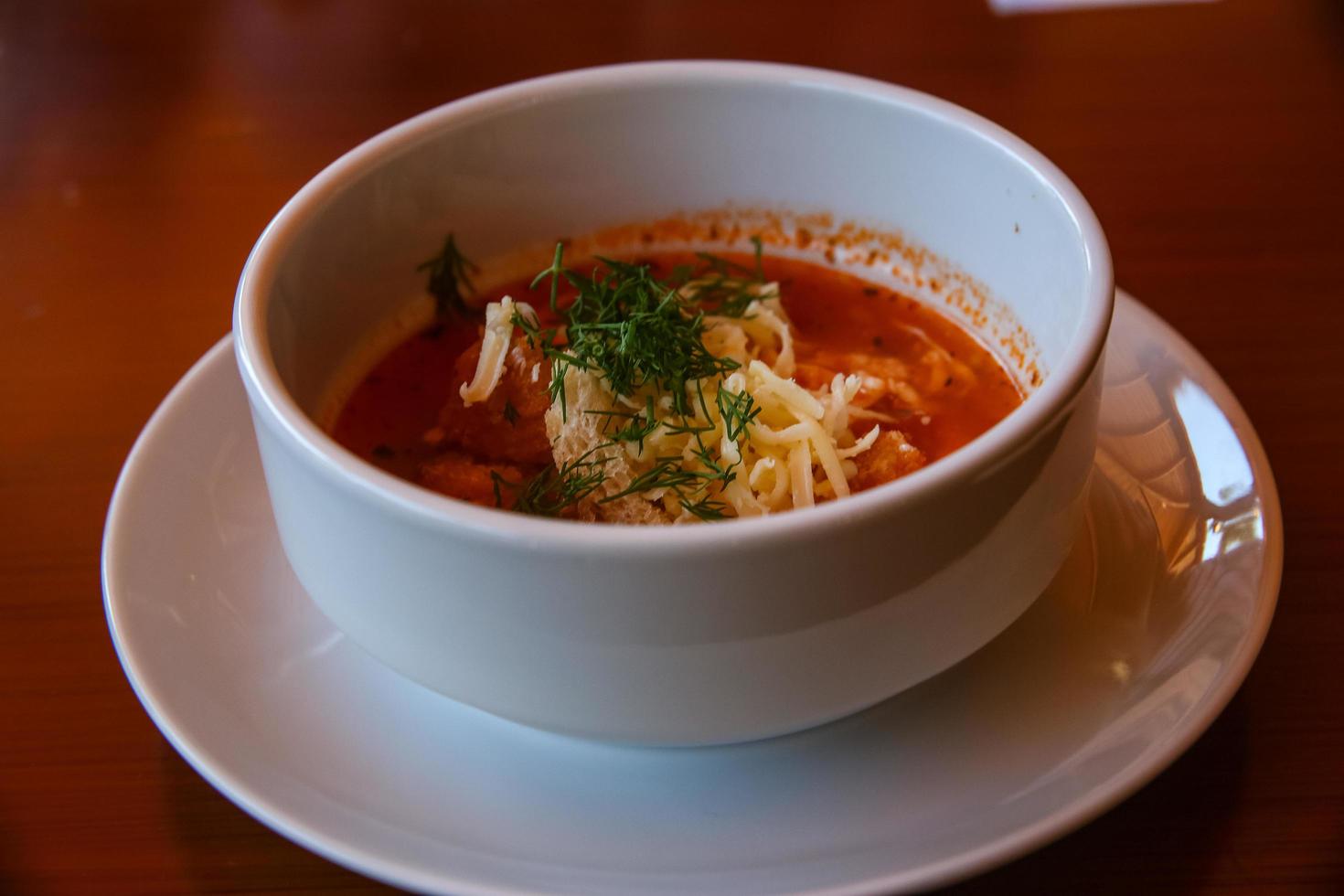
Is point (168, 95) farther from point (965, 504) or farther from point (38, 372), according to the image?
point (965, 504)

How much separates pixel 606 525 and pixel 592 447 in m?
0.27

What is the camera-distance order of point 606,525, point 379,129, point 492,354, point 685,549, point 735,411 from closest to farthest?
point 685,549, point 606,525, point 735,411, point 492,354, point 379,129

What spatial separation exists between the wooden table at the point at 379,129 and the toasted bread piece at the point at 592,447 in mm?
416

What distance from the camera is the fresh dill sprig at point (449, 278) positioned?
5.70 feet

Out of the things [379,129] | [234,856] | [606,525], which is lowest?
[234,856]

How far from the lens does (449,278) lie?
1.76m

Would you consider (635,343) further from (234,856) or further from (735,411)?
(234,856)

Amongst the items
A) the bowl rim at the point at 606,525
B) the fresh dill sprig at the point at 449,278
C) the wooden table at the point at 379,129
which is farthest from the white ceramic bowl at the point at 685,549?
the wooden table at the point at 379,129

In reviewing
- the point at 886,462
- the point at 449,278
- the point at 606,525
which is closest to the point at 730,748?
the point at 606,525

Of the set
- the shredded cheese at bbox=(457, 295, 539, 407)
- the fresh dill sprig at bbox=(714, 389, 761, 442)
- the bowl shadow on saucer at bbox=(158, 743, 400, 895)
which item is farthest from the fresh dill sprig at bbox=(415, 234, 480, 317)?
the bowl shadow on saucer at bbox=(158, 743, 400, 895)

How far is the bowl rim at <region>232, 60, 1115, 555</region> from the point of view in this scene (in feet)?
3.15

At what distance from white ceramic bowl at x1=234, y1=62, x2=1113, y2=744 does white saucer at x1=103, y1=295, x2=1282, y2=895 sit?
A: 79 millimetres

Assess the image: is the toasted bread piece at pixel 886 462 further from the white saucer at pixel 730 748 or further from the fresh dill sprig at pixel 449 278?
the fresh dill sprig at pixel 449 278

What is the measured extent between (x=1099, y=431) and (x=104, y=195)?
179cm
